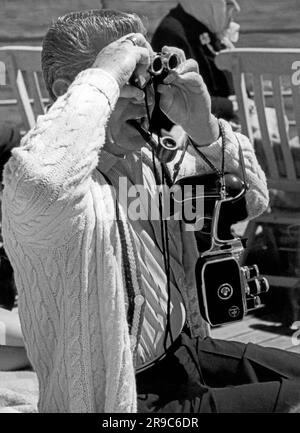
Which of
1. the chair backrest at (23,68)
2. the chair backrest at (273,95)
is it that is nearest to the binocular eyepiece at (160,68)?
the chair backrest at (273,95)

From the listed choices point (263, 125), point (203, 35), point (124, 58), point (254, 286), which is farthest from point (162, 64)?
point (203, 35)

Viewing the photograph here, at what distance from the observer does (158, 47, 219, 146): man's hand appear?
1962mm

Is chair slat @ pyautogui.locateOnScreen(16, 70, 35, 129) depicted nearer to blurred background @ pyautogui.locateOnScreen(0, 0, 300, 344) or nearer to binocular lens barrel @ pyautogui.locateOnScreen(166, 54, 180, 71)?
blurred background @ pyautogui.locateOnScreen(0, 0, 300, 344)

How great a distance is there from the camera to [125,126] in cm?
198

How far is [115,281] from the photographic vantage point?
70.1 inches

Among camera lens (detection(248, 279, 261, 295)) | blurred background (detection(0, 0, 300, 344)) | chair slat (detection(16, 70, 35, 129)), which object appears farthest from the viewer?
blurred background (detection(0, 0, 300, 344))

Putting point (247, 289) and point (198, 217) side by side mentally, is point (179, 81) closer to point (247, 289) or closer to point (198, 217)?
point (198, 217)

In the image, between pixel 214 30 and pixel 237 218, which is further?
pixel 214 30

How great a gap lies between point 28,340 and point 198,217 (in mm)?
453

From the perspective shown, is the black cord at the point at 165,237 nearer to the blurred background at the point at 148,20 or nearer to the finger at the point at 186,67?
the finger at the point at 186,67

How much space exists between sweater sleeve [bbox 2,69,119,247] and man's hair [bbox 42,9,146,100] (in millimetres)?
243

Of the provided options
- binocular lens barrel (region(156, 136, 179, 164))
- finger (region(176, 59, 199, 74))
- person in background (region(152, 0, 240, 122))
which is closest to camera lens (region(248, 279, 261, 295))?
binocular lens barrel (region(156, 136, 179, 164))

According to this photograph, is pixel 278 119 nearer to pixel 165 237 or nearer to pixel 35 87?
pixel 35 87
